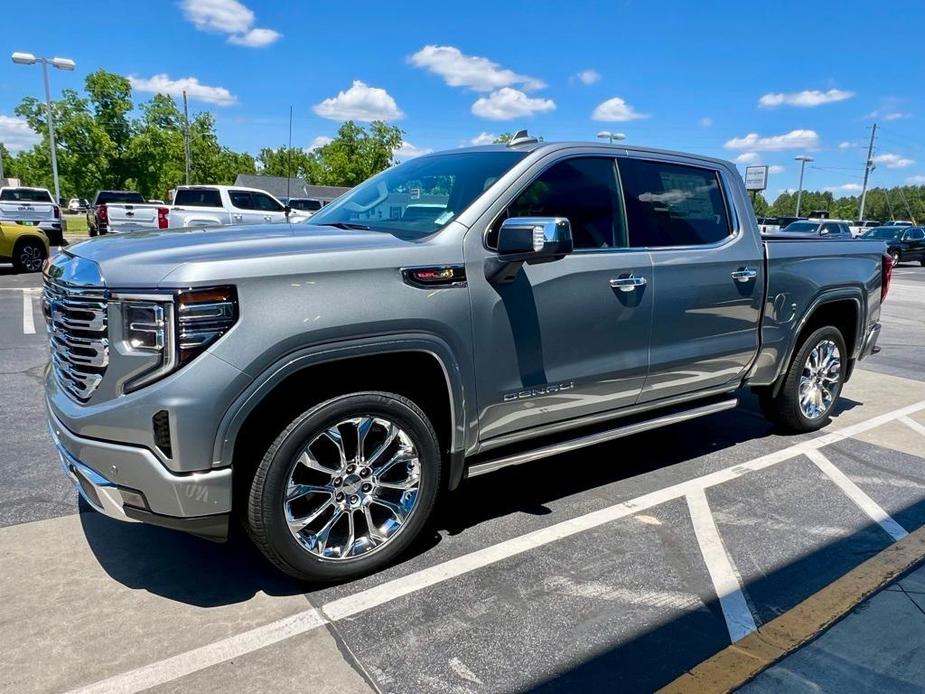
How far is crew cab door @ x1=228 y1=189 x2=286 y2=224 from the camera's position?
64.7 ft

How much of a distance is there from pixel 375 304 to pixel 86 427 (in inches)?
48.3

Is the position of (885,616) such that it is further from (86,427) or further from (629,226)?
(86,427)

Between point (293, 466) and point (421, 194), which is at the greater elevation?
point (421, 194)

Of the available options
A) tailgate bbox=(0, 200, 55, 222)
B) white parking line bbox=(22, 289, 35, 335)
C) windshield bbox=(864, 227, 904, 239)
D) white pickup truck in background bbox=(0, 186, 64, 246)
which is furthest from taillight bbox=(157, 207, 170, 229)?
windshield bbox=(864, 227, 904, 239)

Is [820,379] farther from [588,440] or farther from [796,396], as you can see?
[588,440]

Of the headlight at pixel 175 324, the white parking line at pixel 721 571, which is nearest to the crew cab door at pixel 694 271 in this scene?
the white parking line at pixel 721 571

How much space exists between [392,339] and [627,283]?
150 centimetres

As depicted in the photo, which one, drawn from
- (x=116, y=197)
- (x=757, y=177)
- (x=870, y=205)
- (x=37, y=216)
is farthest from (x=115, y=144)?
(x=870, y=205)

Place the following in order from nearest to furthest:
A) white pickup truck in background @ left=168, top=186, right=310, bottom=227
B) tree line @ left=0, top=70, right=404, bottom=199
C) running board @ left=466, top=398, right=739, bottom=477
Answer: running board @ left=466, top=398, right=739, bottom=477 < white pickup truck in background @ left=168, top=186, right=310, bottom=227 < tree line @ left=0, top=70, right=404, bottom=199

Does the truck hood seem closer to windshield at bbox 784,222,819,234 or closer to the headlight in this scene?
the headlight

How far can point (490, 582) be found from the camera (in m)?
3.11

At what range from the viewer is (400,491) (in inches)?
125

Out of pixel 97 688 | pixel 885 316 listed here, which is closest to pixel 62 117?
pixel 885 316

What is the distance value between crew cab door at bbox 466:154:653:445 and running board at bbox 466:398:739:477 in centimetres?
13
